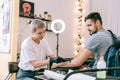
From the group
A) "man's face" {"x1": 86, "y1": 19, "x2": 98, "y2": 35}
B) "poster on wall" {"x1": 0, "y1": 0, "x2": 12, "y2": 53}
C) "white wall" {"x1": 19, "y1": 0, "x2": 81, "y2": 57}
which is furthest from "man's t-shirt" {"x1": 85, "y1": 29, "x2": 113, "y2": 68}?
"white wall" {"x1": 19, "y1": 0, "x2": 81, "y2": 57}

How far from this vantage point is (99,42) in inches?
79.0

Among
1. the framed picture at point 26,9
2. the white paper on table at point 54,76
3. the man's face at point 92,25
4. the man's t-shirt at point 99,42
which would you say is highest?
the framed picture at point 26,9

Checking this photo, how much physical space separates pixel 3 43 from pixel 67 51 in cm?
158

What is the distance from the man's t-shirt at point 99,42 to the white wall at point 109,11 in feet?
9.98

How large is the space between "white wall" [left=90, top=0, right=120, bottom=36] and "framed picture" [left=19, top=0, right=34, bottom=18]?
1717 millimetres

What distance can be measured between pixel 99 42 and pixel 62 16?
2909 mm

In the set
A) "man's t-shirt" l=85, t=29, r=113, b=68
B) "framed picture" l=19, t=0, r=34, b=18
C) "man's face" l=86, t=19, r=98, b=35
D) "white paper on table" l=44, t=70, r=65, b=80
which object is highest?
"framed picture" l=19, t=0, r=34, b=18

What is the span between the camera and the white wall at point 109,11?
499cm

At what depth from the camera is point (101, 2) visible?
5258 mm

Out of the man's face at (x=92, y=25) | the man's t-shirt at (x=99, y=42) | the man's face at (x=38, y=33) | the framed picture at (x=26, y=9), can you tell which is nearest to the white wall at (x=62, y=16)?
the framed picture at (x=26, y=9)

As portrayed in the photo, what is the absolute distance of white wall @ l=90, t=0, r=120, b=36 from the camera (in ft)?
16.4

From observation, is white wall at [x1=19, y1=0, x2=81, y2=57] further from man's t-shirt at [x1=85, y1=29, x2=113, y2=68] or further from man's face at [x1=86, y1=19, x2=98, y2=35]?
man's t-shirt at [x1=85, y1=29, x2=113, y2=68]

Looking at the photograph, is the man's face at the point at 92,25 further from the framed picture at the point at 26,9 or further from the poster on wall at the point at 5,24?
the framed picture at the point at 26,9

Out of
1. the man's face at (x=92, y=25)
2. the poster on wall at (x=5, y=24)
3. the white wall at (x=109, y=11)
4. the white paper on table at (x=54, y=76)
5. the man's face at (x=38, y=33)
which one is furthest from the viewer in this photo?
the white wall at (x=109, y=11)
